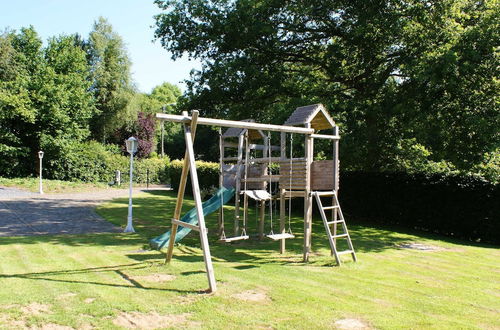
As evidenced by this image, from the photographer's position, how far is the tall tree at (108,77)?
37.8 m

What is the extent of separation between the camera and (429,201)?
14.1 metres

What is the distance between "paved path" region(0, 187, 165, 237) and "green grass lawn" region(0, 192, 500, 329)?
157 centimetres

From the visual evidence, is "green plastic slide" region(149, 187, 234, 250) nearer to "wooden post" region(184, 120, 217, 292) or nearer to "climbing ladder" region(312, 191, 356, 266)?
"climbing ladder" region(312, 191, 356, 266)

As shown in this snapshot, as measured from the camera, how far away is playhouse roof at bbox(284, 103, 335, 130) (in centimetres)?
882

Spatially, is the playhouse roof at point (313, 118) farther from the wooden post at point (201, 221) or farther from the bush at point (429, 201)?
the bush at point (429, 201)

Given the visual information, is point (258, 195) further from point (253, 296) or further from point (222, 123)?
point (253, 296)

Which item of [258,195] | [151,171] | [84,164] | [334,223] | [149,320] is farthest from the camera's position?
[151,171]

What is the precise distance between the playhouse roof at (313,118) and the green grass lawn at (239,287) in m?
2.91

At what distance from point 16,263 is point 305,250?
17.9 feet

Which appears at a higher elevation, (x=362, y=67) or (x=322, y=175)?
(x=362, y=67)

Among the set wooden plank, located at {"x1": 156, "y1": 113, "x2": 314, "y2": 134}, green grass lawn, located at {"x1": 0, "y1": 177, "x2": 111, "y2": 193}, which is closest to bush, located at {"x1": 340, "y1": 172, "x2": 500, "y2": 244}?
wooden plank, located at {"x1": 156, "y1": 113, "x2": 314, "y2": 134}

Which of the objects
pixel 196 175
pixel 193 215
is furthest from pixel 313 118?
pixel 193 215

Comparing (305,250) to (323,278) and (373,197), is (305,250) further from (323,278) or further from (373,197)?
(373,197)

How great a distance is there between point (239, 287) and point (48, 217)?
33.9 ft
